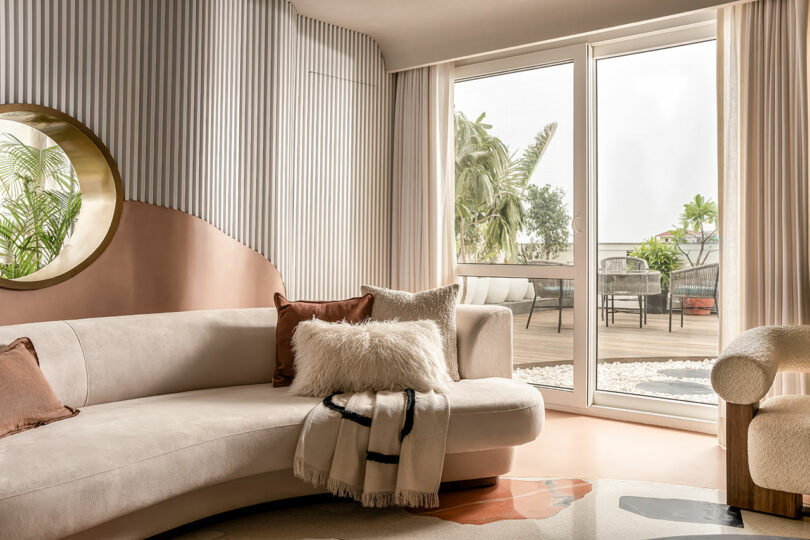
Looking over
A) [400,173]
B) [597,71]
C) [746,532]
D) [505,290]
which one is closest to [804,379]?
[746,532]

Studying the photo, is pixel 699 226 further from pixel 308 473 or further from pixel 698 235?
pixel 308 473

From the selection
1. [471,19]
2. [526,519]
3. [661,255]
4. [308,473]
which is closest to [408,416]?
[308,473]

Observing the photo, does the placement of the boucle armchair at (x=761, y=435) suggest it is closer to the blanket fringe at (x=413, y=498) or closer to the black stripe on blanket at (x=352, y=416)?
the blanket fringe at (x=413, y=498)

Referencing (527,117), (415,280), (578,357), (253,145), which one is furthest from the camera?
(415,280)

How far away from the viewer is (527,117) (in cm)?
428

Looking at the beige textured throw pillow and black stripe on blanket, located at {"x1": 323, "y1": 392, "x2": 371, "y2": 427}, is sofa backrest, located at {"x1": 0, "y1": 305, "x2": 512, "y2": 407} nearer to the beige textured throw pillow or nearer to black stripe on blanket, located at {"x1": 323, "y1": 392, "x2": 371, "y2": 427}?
the beige textured throw pillow

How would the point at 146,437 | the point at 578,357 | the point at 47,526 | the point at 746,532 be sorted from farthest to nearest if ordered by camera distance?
1. the point at 578,357
2. the point at 746,532
3. the point at 146,437
4. the point at 47,526

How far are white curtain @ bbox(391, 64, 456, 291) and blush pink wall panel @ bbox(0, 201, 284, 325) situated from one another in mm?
1172

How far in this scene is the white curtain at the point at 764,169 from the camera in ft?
10.4

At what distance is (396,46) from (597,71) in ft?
4.71

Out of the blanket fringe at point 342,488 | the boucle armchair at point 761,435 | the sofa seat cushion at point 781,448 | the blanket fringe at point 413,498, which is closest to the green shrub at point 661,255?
the boucle armchair at point 761,435

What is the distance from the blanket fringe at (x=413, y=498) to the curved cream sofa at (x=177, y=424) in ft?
0.68

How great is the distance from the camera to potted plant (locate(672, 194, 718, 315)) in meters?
3.64

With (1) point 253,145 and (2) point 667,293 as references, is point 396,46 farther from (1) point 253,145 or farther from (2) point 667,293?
(2) point 667,293
